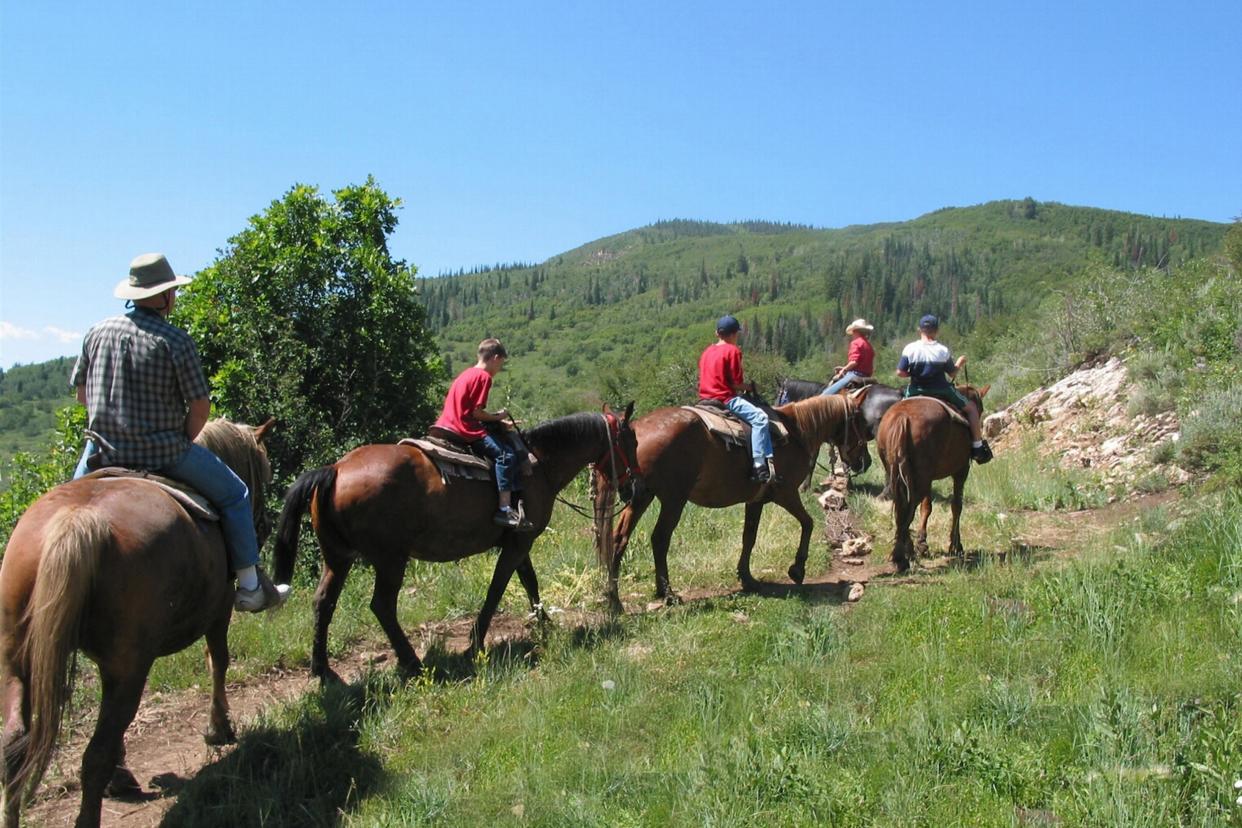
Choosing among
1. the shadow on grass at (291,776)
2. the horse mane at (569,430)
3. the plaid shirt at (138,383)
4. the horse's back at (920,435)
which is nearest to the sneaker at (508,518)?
the horse mane at (569,430)

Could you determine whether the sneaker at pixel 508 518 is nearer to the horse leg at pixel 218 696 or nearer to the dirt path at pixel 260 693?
the dirt path at pixel 260 693

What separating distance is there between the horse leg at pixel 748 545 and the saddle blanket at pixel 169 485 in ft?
19.8

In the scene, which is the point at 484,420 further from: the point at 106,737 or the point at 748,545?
the point at 106,737

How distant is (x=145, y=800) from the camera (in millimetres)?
5633

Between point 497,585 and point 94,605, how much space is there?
149 inches

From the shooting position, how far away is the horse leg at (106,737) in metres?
4.71

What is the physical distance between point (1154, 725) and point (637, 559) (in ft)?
22.4

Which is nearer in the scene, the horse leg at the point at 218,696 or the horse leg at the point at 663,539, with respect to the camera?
the horse leg at the point at 218,696

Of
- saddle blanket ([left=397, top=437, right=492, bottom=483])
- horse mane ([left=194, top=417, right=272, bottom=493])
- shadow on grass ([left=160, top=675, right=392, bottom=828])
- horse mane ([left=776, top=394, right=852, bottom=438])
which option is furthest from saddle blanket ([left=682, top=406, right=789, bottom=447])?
shadow on grass ([left=160, top=675, right=392, bottom=828])

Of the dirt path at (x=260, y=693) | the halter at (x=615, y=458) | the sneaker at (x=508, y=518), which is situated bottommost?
the dirt path at (x=260, y=693)

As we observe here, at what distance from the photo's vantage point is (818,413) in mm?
10727

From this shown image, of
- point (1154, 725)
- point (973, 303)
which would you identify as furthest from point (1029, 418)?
point (973, 303)

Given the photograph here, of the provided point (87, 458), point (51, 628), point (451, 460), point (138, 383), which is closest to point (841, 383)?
point (451, 460)

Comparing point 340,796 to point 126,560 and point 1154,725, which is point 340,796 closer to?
point 126,560
